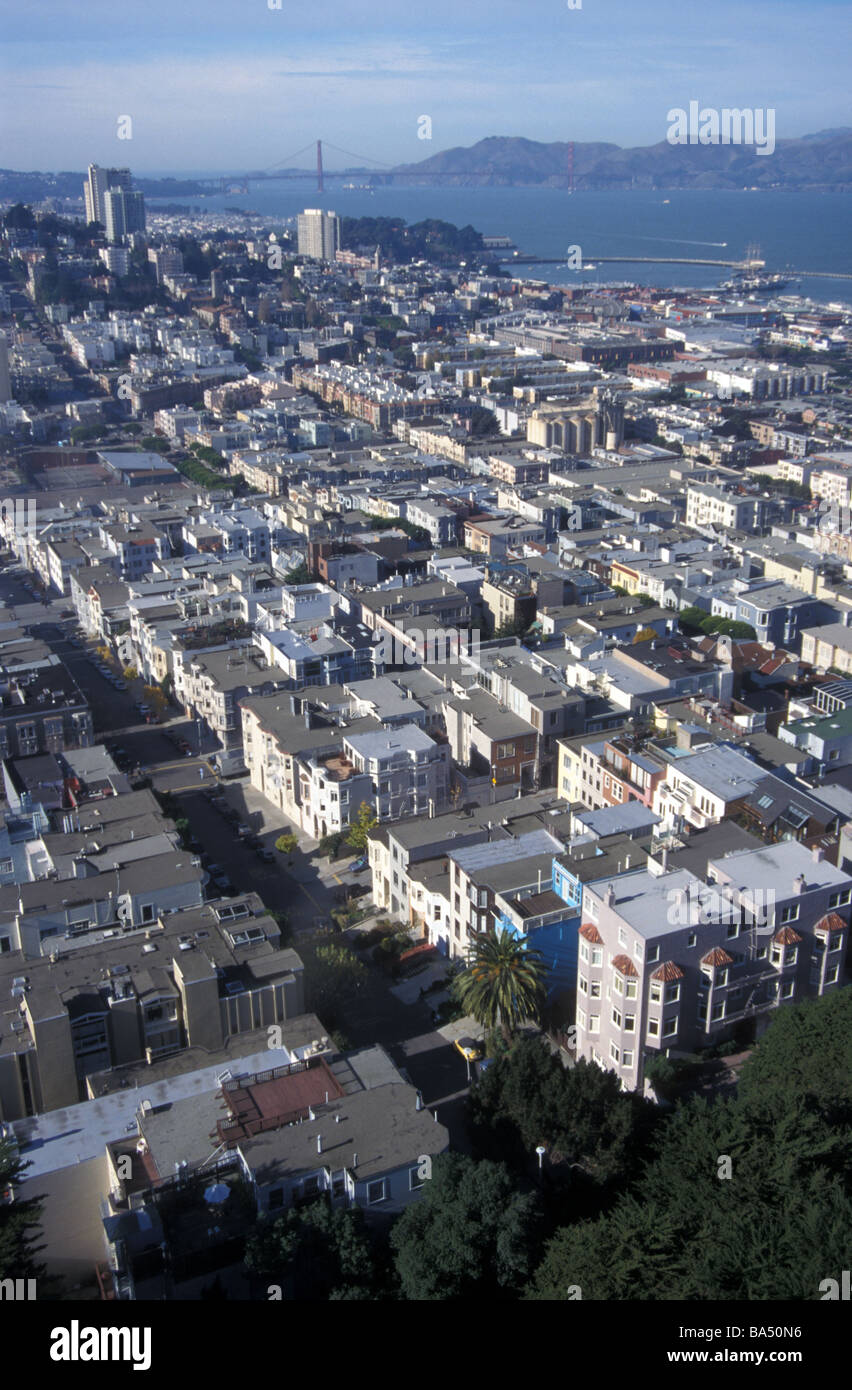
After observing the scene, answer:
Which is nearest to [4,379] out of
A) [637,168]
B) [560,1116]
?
[560,1116]

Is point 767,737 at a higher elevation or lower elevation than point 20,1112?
higher

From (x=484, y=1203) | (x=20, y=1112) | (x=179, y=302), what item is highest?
(x=179, y=302)

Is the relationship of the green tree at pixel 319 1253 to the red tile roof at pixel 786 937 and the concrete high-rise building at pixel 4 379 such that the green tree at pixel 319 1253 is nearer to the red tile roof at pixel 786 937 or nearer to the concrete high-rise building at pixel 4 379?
the red tile roof at pixel 786 937

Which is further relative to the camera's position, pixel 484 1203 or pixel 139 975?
pixel 139 975

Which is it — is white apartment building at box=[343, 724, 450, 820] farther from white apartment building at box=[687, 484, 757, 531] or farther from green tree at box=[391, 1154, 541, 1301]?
white apartment building at box=[687, 484, 757, 531]

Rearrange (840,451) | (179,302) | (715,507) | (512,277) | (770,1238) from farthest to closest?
1. (512,277)
2. (179,302)
3. (840,451)
4. (715,507)
5. (770,1238)
